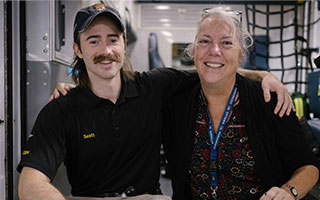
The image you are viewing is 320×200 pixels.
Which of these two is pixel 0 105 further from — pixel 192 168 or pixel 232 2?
pixel 232 2

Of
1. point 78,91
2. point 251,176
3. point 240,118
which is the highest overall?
point 78,91

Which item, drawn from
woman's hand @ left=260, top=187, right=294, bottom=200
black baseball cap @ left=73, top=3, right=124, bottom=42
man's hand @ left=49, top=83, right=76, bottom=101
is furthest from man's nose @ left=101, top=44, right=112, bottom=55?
woman's hand @ left=260, top=187, right=294, bottom=200

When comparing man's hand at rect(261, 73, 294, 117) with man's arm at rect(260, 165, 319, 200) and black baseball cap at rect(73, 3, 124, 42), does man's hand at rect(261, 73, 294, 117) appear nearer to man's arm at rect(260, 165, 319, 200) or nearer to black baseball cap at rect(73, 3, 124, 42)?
man's arm at rect(260, 165, 319, 200)

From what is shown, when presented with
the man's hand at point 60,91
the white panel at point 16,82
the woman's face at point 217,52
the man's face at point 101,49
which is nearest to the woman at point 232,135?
the woman's face at point 217,52

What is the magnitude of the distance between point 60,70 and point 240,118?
109 centimetres

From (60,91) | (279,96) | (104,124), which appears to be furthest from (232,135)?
(60,91)

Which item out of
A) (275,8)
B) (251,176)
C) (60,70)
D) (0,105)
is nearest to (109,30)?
(60,70)

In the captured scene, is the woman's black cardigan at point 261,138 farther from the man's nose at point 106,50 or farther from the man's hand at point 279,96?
the man's nose at point 106,50

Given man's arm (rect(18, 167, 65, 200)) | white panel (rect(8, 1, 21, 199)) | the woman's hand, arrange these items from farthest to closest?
white panel (rect(8, 1, 21, 199)), the woman's hand, man's arm (rect(18, 167, 65, 200))

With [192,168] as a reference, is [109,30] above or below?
above

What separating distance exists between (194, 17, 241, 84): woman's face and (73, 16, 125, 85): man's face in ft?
1.37

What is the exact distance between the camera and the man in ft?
4.44

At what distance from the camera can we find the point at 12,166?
1.45 metres

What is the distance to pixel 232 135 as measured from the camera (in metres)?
1.44
